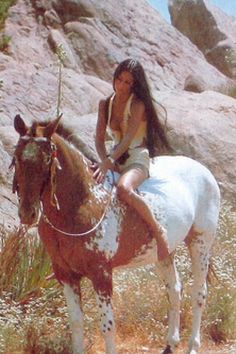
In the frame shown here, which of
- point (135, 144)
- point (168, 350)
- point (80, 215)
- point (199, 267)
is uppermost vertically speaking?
point (135, 144)

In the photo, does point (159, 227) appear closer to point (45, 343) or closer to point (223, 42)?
point (45, 343)

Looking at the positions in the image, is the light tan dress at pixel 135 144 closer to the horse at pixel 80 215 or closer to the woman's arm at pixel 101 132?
the woman's arm at pixel 101 132

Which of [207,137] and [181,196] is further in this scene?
[207,137]

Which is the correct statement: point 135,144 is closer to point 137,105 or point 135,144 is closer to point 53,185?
point 137,105

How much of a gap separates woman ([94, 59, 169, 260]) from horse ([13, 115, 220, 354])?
10 centimetres

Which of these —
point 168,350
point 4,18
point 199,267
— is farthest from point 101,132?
point 4,18

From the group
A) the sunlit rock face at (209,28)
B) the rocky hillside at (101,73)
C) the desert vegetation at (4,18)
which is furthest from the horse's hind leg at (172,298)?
the sunlit rock face at (209,28)

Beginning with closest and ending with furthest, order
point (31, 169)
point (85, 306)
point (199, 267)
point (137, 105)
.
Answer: point (31, 169) < point (137, 105) < point (199, 267) < point (85, 306)

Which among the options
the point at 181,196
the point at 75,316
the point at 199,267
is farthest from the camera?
the point at 199,267

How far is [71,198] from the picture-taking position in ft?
21.4

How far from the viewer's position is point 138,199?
682 centimetres

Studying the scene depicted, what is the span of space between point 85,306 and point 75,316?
5.56ft

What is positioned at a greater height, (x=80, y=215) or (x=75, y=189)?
(x=75, y=189)

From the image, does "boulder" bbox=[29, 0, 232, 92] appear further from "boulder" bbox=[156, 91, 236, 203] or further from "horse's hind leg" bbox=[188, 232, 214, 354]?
"horse's hind leg" bbox=[188, 232, 214, 354]
